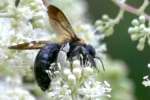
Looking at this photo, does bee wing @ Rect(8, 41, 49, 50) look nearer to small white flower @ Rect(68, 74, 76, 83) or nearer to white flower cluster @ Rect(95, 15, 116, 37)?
small white flower @ Rect(68, 74, 76, 83)

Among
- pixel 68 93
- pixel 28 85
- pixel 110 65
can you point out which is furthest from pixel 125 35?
pixel 68 93

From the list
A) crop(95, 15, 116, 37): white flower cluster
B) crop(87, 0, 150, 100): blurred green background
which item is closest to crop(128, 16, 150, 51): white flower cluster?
crop(95, 15, 116, 37): white flower cluster

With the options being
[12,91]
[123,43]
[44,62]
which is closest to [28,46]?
[44,62]

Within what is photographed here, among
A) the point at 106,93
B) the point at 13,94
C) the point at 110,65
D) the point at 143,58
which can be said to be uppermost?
the point at 106,93

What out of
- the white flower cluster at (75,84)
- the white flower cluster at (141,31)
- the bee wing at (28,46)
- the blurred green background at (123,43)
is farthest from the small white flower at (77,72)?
the blurred green background at (123,43)

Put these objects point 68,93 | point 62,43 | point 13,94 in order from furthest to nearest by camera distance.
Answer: point 13,94
point 62,43
point 68,93

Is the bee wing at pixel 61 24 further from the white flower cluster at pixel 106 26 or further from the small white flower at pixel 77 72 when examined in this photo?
the white flower cluster at pixel 106 26

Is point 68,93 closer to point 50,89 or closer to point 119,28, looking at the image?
point 50,89

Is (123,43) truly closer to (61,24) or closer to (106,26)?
(106,26)
